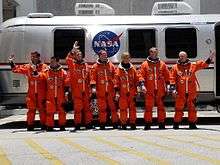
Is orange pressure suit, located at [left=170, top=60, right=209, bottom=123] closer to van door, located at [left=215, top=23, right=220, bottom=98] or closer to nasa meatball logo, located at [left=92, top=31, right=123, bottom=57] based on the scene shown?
van door, located at [left=215, top=23, right=220, bottom=98]

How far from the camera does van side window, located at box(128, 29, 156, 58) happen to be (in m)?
15.3

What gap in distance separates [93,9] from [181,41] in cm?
283

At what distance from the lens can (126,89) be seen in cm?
1362

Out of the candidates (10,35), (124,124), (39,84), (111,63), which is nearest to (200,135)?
(124,124)

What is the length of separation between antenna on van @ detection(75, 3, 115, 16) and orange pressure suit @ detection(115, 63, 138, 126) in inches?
122

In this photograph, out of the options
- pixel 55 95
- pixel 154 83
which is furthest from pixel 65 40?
pixel 154 83

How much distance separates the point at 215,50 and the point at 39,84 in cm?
498

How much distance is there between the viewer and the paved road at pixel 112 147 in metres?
8.80

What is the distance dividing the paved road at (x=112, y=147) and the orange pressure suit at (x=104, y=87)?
0.54 m

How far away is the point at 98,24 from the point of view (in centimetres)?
1547

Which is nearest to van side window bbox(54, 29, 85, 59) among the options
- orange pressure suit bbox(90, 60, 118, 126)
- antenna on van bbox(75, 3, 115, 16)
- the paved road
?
antenna on van bbox(75, 3, 115, 16)

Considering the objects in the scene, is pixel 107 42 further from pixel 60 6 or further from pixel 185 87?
pixel 60 6

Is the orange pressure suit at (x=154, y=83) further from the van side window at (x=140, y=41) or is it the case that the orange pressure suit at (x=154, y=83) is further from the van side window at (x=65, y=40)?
the van side window at (x=65, y=40)

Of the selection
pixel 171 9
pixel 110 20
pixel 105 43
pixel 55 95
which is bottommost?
pixel 55 95
